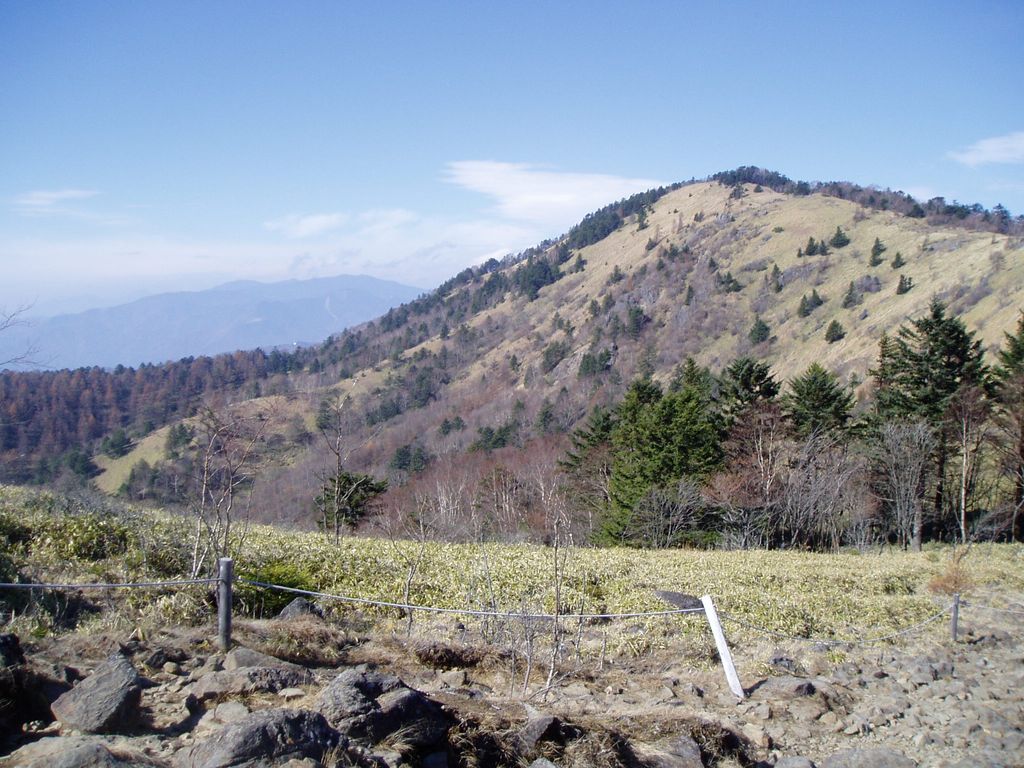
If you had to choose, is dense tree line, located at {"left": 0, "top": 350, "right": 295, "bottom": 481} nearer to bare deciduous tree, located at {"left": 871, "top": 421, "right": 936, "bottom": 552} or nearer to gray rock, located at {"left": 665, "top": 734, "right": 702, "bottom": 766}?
gray rock, located at {"left": 665, "top": 734, "right": 702, "bottom": 766}

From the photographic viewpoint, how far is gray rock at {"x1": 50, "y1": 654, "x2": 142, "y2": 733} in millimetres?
4133

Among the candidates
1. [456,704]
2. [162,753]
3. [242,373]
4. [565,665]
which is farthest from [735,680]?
[242,373]

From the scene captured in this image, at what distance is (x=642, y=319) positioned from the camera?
Answer: 370 feet

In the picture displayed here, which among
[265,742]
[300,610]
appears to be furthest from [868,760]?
[300,610]

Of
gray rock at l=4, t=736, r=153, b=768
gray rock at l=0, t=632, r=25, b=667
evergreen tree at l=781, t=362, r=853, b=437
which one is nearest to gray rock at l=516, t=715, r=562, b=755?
gray rock at l=4, t=736, r=153, b=768

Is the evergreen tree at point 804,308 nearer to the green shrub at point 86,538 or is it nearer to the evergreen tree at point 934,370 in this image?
the evergreen tree at point 934,370

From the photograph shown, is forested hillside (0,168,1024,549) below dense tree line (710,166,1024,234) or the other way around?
below

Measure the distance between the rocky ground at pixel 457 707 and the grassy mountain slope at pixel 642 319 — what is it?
4168 cm

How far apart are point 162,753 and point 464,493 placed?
42.5 meters

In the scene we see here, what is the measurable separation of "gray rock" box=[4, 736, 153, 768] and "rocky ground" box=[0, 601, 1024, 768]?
0.01 m

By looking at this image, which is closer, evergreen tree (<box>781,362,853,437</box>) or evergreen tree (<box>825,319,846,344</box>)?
evergreen tree (<box>781,362,853,437</box>)

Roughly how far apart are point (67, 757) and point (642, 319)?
11276 cm

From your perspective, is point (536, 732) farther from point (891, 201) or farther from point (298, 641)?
point (891, 201)

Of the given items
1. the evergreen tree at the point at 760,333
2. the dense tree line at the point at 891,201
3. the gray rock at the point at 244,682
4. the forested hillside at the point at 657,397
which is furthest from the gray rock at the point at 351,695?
the dense tree line at the point at 891,201
